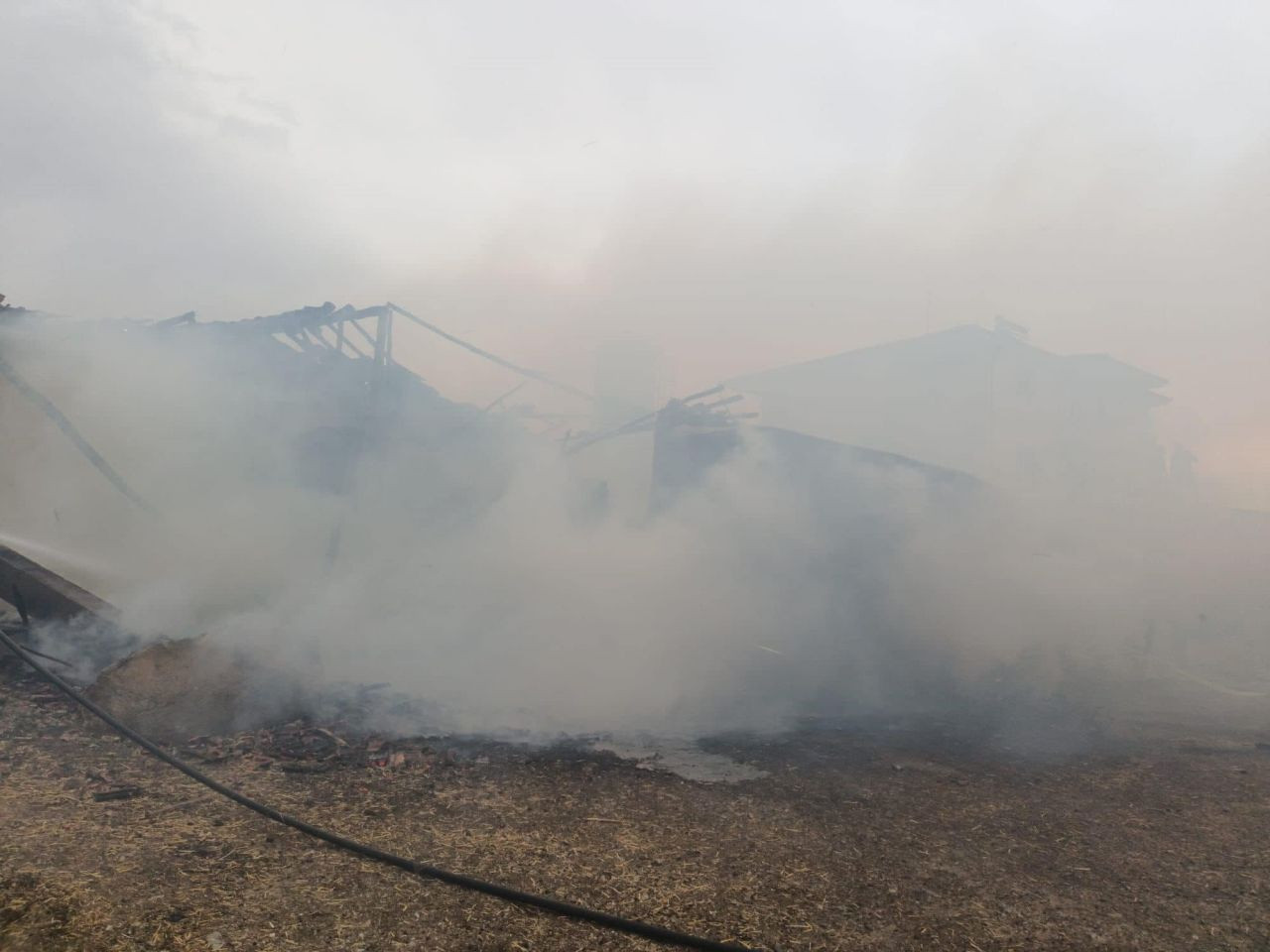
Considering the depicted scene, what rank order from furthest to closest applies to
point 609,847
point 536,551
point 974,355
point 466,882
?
point 974,355 < point 536,551 < point 609,847 < point 466,882

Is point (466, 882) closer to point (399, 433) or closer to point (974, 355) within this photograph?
point (399, 433)

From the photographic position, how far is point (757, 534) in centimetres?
1091

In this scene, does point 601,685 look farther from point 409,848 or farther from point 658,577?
point 409,848

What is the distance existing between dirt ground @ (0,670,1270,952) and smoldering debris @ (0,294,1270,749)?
4.36ft

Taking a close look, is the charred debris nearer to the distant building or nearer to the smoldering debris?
the smoldering debris

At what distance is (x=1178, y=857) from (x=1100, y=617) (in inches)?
369

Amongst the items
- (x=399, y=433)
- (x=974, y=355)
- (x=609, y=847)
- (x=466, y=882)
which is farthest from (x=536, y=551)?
(x=974, y=355)

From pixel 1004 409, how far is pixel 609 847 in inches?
713

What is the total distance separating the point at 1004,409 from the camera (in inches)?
768

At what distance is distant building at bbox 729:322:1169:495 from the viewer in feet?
62.1

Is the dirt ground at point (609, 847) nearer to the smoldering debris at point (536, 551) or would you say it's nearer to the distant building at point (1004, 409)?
the smoldering debris at point (536, 551)

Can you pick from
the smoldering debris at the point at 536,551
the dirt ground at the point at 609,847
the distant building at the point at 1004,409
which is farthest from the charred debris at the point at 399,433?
the distant building at the point at 1004,409

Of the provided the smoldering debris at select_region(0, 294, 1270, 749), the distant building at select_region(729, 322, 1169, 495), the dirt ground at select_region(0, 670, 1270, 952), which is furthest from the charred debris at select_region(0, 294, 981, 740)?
the distant building at select_region(729, 322, 1169, 495)

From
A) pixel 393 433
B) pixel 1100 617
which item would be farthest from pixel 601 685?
pixel 1100 617
